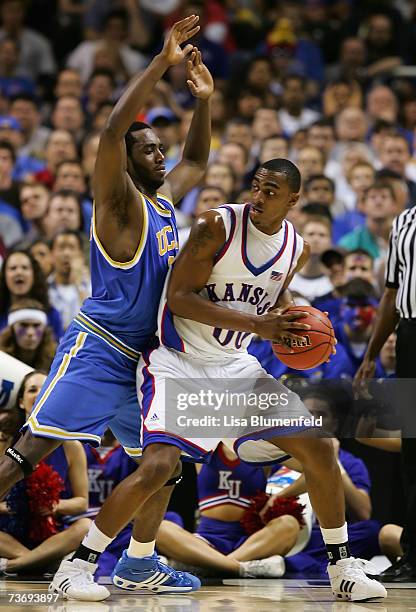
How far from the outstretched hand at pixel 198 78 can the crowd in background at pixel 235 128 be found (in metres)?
2.01

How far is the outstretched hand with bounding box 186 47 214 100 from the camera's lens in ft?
17.1

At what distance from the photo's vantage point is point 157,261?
4.97 m

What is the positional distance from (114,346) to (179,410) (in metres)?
0.42

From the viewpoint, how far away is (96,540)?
4855 mm

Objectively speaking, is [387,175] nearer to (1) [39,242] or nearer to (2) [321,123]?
(2) [321,123]

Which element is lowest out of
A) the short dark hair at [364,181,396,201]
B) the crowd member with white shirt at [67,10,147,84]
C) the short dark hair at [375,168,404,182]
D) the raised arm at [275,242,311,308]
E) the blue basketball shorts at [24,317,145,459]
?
the blue basketball shorts at [24,317,145,459]

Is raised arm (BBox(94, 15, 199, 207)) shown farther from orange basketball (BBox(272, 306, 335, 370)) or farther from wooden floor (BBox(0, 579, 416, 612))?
wooden floor (BBox(0, 579, 416, 612))

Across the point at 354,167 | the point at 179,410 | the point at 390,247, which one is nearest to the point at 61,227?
the point at 354,167

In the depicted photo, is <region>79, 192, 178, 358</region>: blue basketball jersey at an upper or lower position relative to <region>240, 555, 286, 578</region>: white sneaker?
upper

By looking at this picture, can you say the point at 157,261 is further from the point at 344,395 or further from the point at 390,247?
the point at 344,395

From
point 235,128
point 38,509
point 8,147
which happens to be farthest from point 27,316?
point 235,128

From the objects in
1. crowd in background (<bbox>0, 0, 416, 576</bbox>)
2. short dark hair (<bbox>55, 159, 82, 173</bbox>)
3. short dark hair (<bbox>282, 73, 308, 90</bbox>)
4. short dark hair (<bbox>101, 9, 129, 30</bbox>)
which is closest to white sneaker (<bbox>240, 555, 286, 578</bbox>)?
crowd in background (<bbox>0, 0, 416, 576</bbox>)

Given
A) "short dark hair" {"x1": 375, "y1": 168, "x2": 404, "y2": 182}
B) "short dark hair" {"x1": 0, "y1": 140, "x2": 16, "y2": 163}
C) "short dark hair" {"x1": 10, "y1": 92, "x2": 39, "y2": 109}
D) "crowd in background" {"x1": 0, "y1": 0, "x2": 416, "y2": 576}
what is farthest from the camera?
"short dark hair" {"x1": 10, "y1": 92, "x2": 39, "y2": 109}

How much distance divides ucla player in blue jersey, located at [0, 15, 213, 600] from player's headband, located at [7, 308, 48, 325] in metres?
2.03
